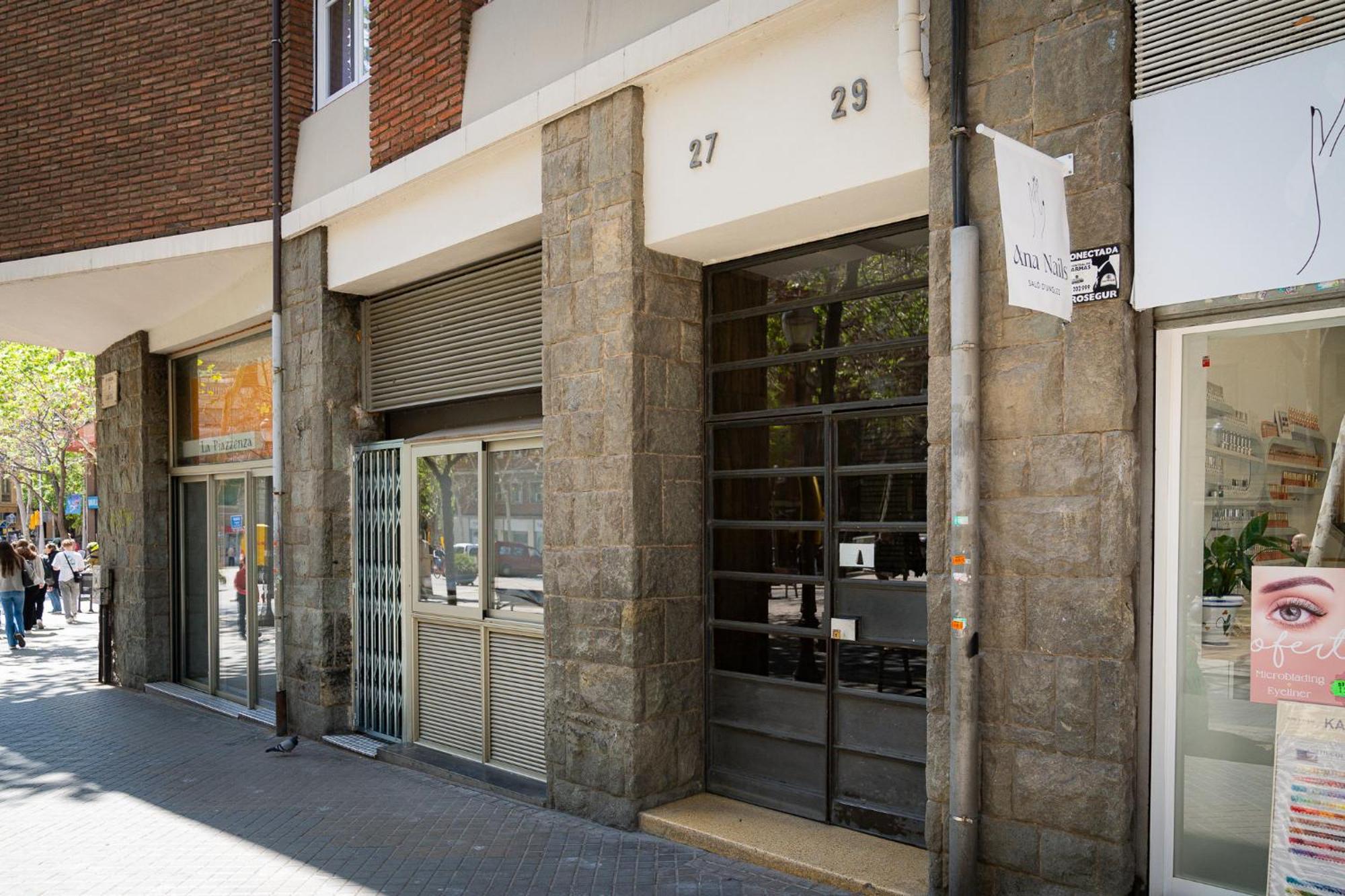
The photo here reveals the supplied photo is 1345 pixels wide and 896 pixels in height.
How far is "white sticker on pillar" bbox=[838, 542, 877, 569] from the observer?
5.84 metres

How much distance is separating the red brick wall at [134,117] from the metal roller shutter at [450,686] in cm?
420

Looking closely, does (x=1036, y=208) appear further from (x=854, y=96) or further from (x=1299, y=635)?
(x=1299, y=635)

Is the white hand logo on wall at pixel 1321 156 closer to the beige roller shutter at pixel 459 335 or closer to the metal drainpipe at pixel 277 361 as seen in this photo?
the beige roller shutter at pixel 459 335

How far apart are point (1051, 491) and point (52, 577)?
22.6 metres

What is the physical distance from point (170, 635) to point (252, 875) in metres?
7.71

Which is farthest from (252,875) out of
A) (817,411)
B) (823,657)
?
(817,411)

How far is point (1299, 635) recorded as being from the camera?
3881mm

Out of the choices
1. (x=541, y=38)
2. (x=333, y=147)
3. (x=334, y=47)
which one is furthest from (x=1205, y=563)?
(x=334, y=47)

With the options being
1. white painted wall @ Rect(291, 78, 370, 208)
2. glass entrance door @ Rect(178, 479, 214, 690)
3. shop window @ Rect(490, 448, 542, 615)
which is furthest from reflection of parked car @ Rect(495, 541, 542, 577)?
glass entrance door @ Rect(178, 479, 214, 690)

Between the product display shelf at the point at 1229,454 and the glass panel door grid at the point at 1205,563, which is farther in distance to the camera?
the product display shelf at the point at 1229,454

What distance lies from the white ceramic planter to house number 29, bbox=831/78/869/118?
274 centimetres

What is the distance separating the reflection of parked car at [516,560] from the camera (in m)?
7.49

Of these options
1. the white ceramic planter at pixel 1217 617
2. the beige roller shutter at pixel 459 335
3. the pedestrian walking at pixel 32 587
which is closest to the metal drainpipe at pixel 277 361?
the beige roller shutter at pixel 459 335

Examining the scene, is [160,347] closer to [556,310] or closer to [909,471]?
[556,310]
